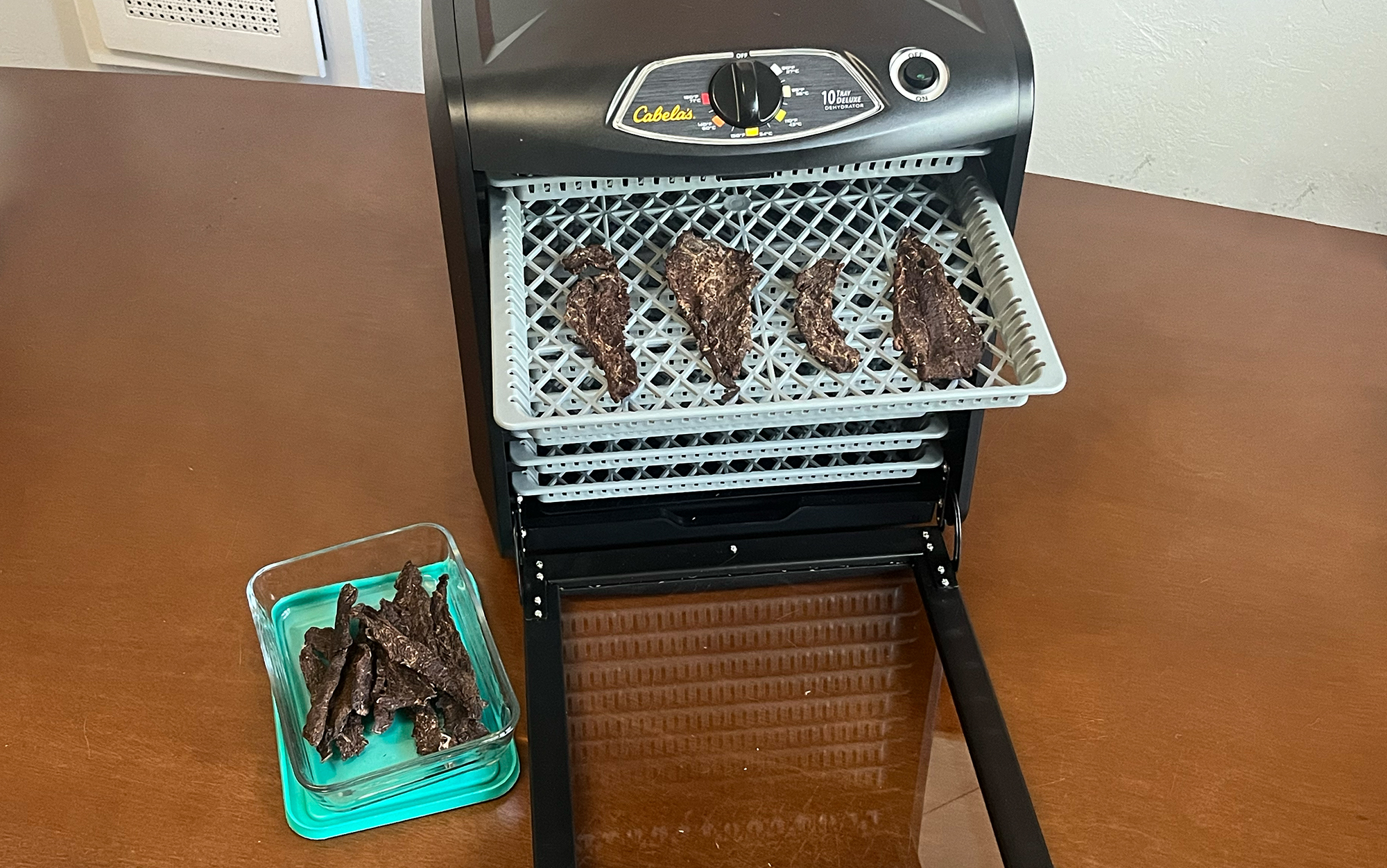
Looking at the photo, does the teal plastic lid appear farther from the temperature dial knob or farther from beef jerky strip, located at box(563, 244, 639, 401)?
the temperature dial knob

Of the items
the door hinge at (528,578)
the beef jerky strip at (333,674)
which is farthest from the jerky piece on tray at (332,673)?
the door hinge at (528,578)

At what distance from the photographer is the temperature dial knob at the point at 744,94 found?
0.73m

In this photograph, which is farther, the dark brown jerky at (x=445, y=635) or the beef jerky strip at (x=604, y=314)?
the dark brown jerky at (x=445, y=635)

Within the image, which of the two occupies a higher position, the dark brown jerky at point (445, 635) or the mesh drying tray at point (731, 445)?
the mesh drying tray at point (731, 445)

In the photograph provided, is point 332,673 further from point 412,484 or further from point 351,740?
point 412,484

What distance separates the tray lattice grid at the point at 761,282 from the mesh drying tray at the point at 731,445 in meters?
0.06

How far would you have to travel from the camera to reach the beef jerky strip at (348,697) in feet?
2.59

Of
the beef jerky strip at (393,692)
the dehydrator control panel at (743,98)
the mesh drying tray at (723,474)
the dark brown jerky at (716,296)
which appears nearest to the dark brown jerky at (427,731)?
the beef jerky strip at (393,692)

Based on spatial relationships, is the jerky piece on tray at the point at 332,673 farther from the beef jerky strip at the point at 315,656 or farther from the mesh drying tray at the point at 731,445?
the mesh drying tray at the point at 731,445

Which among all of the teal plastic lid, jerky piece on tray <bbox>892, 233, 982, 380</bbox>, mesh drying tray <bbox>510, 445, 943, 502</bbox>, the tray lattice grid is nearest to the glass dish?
the teal plastic lid

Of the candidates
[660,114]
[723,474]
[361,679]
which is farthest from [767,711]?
[660,114]

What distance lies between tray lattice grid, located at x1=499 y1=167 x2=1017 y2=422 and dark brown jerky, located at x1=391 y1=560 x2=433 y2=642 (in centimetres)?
22

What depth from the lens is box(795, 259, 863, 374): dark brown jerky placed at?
0.74m

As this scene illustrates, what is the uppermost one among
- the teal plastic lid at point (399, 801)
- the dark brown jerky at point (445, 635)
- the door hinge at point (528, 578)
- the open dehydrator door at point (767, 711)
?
the door hinge at point (528, 578)
